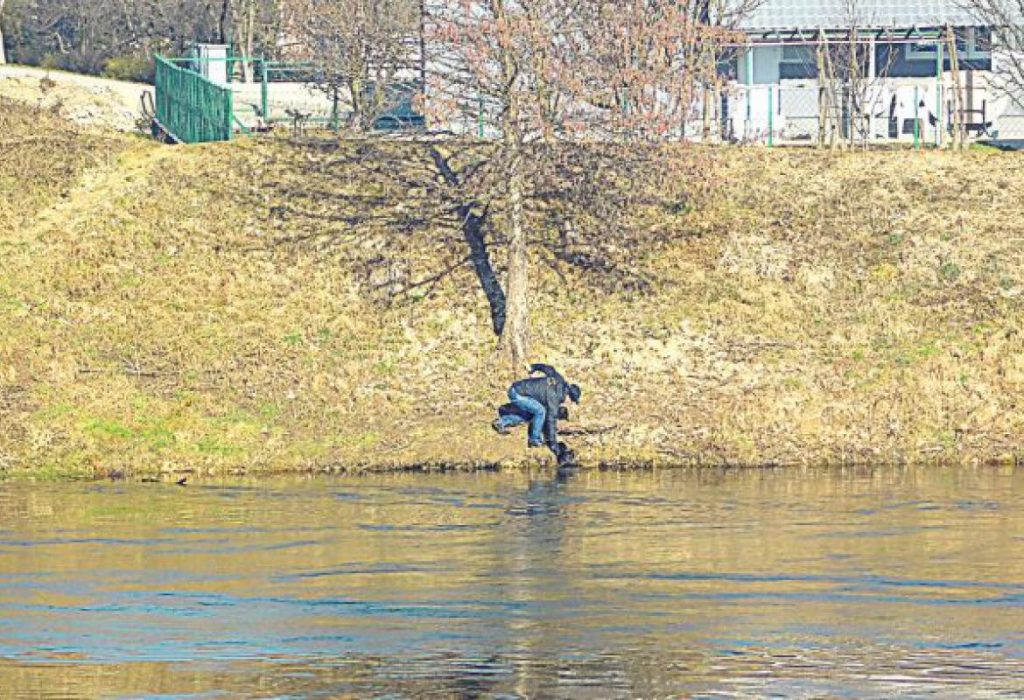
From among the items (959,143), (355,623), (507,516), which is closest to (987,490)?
(507,516)

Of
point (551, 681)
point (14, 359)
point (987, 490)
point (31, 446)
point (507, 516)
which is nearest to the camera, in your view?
point (551, 681)

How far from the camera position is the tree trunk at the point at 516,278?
98.9 ft

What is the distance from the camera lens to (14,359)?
2892cm

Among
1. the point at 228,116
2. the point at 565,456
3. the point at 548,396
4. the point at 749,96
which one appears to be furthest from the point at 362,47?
the point at 749,96

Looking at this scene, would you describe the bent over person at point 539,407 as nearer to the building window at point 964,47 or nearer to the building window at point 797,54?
the building window at point 964,47

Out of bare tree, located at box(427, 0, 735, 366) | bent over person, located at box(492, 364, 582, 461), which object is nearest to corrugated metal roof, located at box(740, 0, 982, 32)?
bare tree, located at box(427, 0, 735, 366)

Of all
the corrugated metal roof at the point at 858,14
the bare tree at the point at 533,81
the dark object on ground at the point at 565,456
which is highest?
the corrugated metal roof at the point at 858,14

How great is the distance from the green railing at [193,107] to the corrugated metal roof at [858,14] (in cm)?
1423

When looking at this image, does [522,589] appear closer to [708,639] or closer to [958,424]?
[708,639]

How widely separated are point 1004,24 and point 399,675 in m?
29.8

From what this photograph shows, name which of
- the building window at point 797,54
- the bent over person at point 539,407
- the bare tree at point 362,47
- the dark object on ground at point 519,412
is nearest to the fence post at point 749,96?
the building window at point 797,54

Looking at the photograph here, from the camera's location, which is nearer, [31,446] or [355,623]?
[355,623]

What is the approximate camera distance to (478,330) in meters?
31.0

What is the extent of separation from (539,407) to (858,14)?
77.0 ft
